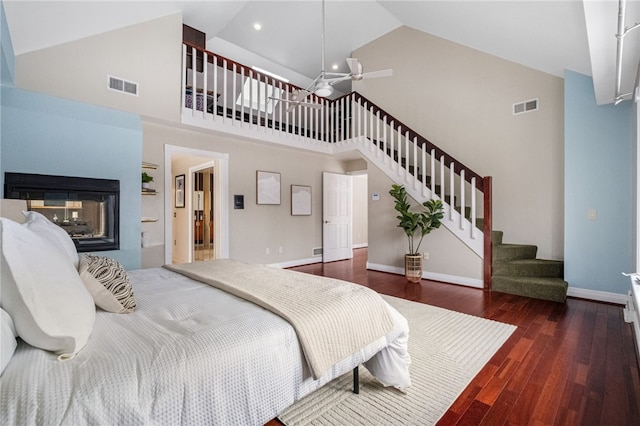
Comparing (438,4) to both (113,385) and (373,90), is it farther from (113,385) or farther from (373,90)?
(113,385)

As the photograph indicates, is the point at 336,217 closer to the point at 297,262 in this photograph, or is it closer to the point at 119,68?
the point at 297,262

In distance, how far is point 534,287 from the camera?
3619 mm

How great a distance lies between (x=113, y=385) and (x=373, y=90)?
6.58 meters

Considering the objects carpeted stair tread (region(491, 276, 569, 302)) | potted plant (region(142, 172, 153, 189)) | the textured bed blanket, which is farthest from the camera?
potted plant (region(142, 172, 153, 189))

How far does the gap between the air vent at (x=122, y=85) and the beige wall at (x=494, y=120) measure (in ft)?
13.9

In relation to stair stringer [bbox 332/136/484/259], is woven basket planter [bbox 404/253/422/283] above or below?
below

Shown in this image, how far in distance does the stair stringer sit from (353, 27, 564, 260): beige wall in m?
0.80

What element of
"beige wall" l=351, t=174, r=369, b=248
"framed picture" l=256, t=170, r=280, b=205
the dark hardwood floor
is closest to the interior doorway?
"framed picture" l=256, t=170, r=280, b=205

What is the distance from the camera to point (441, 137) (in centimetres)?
540

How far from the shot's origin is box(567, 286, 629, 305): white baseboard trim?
331 cm

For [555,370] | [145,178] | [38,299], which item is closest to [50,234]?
[38,299]

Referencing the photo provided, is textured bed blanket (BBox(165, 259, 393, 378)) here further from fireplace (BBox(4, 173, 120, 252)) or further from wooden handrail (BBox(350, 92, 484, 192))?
wooden handrail (BBox(350, 92, 484, 192))

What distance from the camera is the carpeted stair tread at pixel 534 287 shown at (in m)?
3.44

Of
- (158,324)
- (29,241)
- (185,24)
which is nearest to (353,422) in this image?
(158,324)
